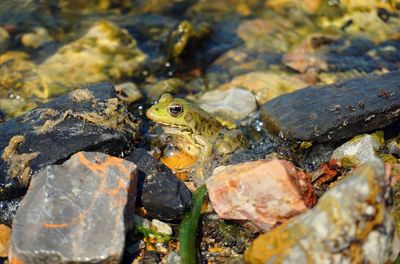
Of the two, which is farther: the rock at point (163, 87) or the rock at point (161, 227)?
the rock at point (163, 87)

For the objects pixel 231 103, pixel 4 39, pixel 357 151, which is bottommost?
pixel 4 39

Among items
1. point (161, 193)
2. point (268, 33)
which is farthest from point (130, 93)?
point (268, 33)

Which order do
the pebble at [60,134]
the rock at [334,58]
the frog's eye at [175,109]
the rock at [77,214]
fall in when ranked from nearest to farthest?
the rock at [77,214] → the pebble at [60,134] → the frog's eye at [175,109] → the rock at [334,58]

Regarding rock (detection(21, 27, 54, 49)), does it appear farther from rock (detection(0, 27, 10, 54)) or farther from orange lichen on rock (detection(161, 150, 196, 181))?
orange lichen on rock (detection(161, 150, 196, 181))

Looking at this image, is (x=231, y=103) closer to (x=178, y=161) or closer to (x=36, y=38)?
(x=178, y=161)

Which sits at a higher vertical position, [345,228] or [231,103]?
[345,228]

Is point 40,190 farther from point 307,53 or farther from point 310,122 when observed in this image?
point 307,53

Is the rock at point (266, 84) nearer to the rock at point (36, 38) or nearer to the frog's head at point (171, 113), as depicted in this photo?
the frog's head at point (171, 113)

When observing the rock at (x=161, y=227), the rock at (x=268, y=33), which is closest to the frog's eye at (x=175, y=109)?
the rock at (x=161, y=227)

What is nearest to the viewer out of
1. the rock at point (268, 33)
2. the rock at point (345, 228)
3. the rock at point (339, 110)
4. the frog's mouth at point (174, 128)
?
the rock at point (345, 228)
